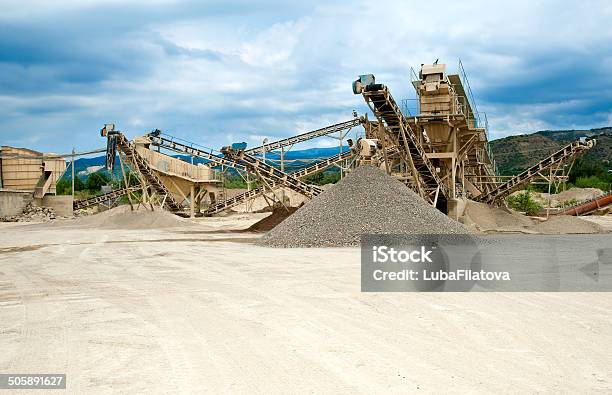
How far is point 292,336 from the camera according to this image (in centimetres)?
581

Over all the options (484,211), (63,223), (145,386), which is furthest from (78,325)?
(63,223)

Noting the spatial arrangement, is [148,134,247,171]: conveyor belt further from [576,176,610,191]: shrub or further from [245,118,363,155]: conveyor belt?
[576,176,610,191]: shrub

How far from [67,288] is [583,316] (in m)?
7.03

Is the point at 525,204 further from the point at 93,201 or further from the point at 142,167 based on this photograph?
the point at 93,201

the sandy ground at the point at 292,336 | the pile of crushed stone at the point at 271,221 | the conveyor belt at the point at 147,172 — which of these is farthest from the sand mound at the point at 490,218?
the conveyor belt at the point at 147,172

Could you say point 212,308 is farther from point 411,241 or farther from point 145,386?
point 411,241

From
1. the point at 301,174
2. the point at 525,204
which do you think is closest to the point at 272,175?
the point at 301,174

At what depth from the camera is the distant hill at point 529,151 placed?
76.8 metres

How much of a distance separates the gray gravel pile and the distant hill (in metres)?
60.0

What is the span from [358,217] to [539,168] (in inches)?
608

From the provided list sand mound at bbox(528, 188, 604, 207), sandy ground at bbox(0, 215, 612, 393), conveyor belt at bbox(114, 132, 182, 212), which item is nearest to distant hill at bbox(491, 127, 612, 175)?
sand mound at bbox(528, 188, 604, 207)

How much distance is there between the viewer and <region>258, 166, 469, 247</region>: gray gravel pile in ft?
48.6

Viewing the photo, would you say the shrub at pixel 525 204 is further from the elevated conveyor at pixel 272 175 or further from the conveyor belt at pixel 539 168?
the elevated conveyor at pixel 272 175

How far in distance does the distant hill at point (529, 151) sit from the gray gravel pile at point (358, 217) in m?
60.0
